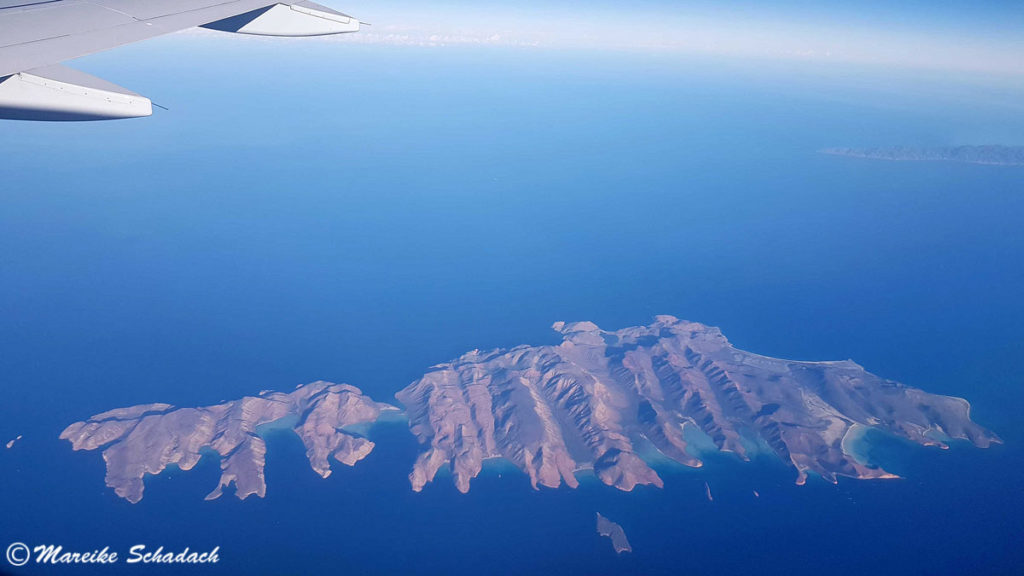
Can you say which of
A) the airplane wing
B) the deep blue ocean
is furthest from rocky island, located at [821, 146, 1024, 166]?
the airplane wing

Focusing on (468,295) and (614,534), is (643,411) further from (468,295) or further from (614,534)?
(468,295)

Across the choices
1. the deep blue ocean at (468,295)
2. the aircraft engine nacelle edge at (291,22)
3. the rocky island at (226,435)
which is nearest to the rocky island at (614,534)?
the deep blue ocean at (468,295)

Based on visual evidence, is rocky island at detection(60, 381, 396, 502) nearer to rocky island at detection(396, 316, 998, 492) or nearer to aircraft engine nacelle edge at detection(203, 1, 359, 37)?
rocky island at detection(396, 316, 998, 492)

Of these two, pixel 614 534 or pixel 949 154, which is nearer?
pixel 614 534

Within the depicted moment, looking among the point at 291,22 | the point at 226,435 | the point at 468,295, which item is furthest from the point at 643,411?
the point at 291,22

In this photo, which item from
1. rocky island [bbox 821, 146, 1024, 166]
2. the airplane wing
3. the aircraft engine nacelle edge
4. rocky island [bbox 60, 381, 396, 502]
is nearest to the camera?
the airplane wing

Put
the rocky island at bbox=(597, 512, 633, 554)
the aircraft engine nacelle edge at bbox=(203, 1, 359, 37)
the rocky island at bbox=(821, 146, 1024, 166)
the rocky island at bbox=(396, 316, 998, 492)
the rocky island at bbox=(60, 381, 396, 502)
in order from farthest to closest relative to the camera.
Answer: the rocky island at bbox=(821, 146, 1024, 166) → the rocky island at bbox=(396, 316, 998, 492) → the rocky island at bbox=(60, 381, 396, 502) → the rocky island at bbox=(597, 512, 633, 554) → the aircraft engine nacelle edge at bbox=(203, 1, 359, 37)

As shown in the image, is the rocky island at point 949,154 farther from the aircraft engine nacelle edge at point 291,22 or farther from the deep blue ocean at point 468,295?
the aircraft engine nacelle edge at point 291,22
